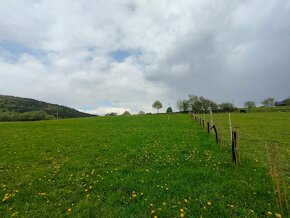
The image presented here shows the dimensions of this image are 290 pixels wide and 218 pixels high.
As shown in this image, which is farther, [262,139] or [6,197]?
[262,139]

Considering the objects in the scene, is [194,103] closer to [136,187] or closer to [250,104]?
[250,104]

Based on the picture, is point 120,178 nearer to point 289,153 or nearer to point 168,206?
point 168,206

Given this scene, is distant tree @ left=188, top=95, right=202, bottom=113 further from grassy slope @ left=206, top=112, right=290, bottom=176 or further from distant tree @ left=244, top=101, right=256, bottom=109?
grassy slope @ left=206, top=112, right=290, bottom=176

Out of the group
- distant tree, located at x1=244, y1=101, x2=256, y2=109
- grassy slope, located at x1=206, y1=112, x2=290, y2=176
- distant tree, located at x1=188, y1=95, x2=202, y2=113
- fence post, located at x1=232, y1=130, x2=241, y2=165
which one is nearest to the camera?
fence post, located at x1=232, y1=130, x2=241, y2=165

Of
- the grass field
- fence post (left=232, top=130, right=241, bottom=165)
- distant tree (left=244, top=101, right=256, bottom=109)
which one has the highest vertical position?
distant tree (left=244, top=101, right=256, bottom=109)

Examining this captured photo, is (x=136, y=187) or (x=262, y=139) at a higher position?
(x=262, y=139)

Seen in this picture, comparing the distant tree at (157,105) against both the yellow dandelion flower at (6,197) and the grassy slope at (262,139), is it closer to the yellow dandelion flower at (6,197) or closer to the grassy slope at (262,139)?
the grassy slope at (262,139)

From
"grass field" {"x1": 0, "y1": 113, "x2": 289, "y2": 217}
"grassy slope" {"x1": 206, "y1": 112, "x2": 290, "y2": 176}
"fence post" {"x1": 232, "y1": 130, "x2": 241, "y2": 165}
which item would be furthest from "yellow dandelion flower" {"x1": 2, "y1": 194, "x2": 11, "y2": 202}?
"fence post" {"x1": 232, "y1": 130, "x2": 241, "y2": 165}

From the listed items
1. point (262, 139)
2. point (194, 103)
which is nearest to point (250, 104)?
point (194, 103)

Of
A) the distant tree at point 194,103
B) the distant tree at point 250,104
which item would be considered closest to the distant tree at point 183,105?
the distant tree at point 194,103

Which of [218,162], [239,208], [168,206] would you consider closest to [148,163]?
[218,162]

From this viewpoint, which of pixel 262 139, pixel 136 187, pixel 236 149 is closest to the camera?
pixel 136 187

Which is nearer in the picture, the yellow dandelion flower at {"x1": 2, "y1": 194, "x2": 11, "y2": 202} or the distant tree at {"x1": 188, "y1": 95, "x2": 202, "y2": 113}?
the yellow dandelion flower at {"x1": 2, "y1": 194, "x2": 11, "y2": 202}

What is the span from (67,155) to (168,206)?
7.71 meters
